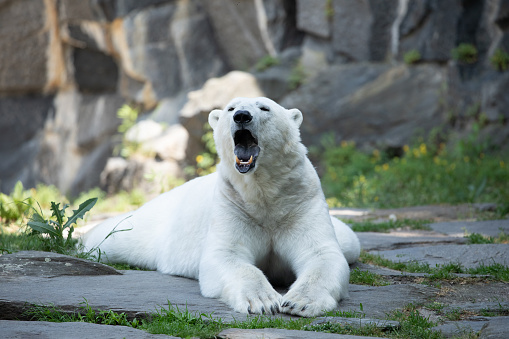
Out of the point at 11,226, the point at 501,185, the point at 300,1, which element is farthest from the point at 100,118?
the point at 501,185

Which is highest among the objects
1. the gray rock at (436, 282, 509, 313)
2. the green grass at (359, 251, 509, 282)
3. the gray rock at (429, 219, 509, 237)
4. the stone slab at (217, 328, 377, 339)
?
the stone slab at (217, 328, 377, 339)

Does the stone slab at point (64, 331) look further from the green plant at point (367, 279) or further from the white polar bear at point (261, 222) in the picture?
the green plant at point (367, 279)

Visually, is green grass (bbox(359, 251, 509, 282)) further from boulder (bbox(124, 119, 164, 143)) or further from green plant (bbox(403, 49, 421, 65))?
boulder (bbox(124, 119, 164, 143))

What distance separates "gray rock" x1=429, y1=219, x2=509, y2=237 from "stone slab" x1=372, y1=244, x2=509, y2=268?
30.8 inches

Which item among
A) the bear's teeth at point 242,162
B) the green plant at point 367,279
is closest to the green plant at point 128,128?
the bear's teeth at point 242,162

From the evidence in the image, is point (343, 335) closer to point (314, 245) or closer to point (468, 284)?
point (314, 245)

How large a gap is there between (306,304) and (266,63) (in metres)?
9.82

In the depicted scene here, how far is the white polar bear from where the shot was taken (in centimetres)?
313

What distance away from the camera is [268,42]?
12672mm

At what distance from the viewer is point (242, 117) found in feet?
11.5

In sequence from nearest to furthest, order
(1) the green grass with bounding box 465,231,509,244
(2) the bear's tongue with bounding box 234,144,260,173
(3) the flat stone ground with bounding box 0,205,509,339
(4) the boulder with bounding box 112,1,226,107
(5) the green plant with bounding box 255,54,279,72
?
(3) the flat stone ground with bounding box 0,205,509,339 < (2) the bear's tongue with bounding box 234,144,260,173 < (1) the green grass with bounding box 465,231,509,244 < (5) the green plant with bounding box 255,54,279,72 < (4) the boulder with bounding box 112,1,226,107

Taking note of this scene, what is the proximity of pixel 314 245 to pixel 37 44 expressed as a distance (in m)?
13.5

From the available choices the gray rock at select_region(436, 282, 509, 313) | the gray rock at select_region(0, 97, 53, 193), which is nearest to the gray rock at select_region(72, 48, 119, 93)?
the gray rock at select_region(0, 97, 53, 193)

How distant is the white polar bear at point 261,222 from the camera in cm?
313
